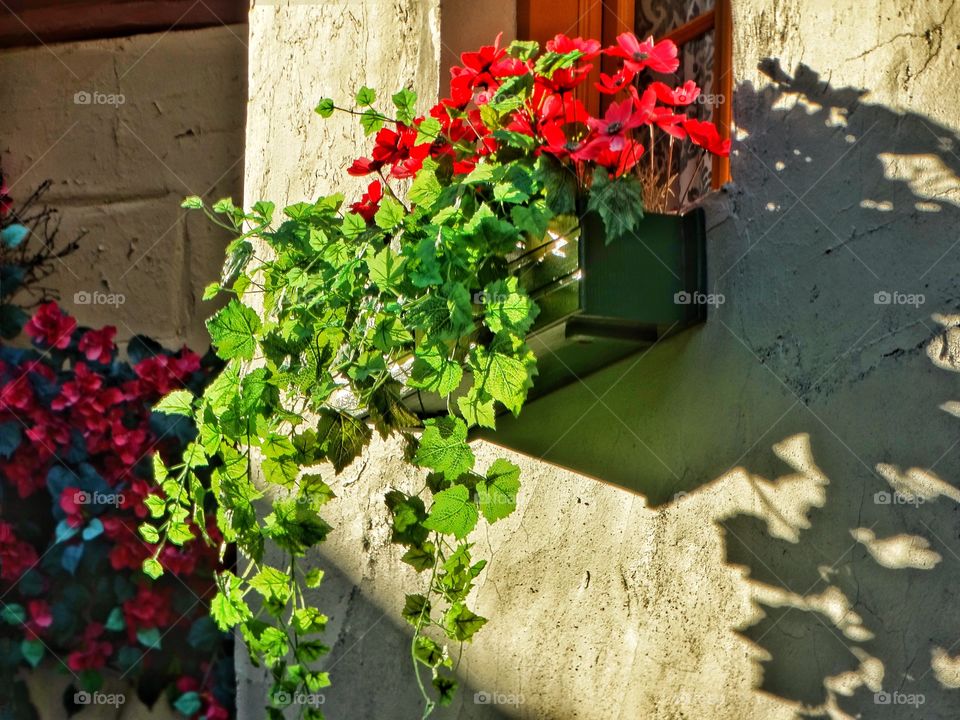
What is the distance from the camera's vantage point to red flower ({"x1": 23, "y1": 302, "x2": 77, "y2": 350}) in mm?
3719

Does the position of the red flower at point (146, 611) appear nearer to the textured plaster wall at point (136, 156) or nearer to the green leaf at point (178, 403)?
the textured plaster wall at point (136, 156)

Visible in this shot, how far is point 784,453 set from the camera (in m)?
1.68

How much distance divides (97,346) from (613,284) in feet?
7.82

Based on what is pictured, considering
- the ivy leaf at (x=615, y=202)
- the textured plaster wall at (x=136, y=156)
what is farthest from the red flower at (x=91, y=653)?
the ivy leaf at (x=615, y=202)

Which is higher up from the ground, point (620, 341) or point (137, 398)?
point (620, 341)

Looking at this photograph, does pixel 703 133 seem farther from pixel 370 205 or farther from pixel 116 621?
pixel 116 621

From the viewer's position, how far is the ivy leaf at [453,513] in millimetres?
1667

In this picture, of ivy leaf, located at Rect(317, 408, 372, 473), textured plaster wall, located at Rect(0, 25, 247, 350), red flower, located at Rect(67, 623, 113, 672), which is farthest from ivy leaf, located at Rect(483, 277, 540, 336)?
textured plaster wall, located at Rect(0, 25, 247, 350)

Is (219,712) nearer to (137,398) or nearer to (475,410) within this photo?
(137,398)

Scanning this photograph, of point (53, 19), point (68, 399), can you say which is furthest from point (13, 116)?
point (68, 399)

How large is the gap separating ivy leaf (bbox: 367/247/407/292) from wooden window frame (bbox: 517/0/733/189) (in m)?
0.57

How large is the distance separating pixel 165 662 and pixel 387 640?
4.91ft

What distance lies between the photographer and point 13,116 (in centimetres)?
478

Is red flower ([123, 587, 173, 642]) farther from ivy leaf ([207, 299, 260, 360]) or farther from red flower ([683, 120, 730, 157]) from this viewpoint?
red flower ([683, 120, 730, 157])
